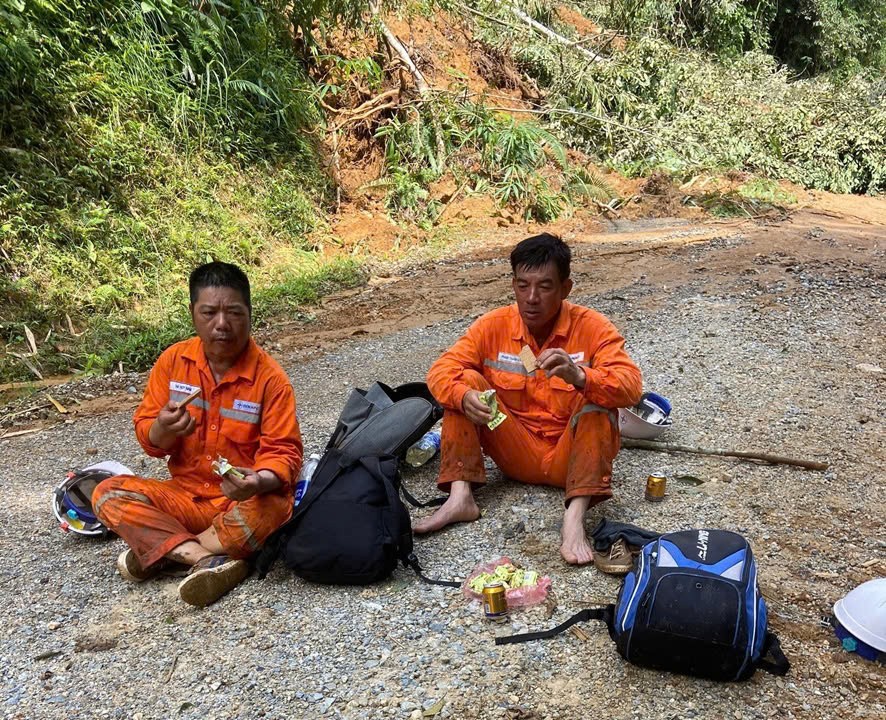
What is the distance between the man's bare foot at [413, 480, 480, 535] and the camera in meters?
3.08

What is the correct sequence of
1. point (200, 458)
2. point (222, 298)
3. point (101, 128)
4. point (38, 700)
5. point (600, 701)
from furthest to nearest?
1. point (101, 128)
2. point (200, 458)
3. point (222, 298)
4. point (38, 700)
5. point (600, 701)

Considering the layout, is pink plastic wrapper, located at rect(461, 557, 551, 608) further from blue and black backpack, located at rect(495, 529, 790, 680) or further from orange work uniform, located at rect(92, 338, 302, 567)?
orange work uniform, located at rect(92, 338, 302, 567)

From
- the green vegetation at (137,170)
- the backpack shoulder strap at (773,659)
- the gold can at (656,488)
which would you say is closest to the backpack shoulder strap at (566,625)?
the backpack shoulder strap at (773,659)

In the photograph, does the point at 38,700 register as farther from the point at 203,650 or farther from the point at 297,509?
the point at 297,509

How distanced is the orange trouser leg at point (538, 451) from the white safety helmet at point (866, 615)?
3.15 feet

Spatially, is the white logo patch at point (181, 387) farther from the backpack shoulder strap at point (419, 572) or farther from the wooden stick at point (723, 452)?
the wooden stick at point (723, 452)

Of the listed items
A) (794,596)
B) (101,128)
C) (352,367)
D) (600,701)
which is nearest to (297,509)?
(600,701)

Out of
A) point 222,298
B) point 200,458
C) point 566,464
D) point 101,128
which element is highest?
point 101,128

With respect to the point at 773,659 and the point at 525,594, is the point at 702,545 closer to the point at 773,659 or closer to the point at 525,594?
the point at 773,659

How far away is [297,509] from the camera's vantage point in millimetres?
2875

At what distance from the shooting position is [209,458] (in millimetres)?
2959

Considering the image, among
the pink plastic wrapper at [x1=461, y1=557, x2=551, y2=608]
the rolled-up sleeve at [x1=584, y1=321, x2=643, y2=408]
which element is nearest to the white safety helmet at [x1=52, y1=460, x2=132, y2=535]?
the pink plastic wrapper at [x1=461, y1=557, x2=551, y2=608]

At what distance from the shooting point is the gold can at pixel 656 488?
10.6 feet

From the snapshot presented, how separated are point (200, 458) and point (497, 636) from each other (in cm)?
144
